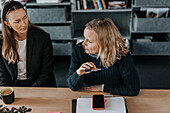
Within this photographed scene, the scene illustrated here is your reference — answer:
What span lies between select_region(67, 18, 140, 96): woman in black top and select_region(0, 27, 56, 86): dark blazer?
0.36 metres

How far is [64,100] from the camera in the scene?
1382 millimetres

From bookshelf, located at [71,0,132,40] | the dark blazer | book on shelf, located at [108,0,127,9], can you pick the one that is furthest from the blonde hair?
bookshelf, located at [71,0,132,40]

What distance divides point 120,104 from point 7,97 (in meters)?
0.68

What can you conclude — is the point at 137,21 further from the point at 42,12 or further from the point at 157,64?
the point at 42,12

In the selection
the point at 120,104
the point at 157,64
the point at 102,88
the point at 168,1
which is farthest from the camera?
the point at 157,64

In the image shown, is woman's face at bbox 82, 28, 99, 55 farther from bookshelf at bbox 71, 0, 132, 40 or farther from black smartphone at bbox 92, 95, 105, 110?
bookshelf at bbox 71, 0, 132, 40

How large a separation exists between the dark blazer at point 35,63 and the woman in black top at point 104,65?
1.17 feet

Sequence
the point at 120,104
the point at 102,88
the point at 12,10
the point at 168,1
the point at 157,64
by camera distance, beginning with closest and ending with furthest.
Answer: the point at 120,104
the point at 102,88
the point at 12,10
the point at 168,1
the point at 157,64

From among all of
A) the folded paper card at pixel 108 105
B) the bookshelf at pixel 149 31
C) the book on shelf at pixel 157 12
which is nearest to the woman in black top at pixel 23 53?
the folded paper card at pixel 108 105

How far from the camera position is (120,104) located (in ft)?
4.25

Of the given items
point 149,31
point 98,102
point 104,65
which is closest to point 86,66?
point 104,65

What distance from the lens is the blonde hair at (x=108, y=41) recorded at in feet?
4.66

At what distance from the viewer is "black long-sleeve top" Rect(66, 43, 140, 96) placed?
143 centimetres

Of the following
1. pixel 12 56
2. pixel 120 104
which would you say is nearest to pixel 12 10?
pixel 12 56
